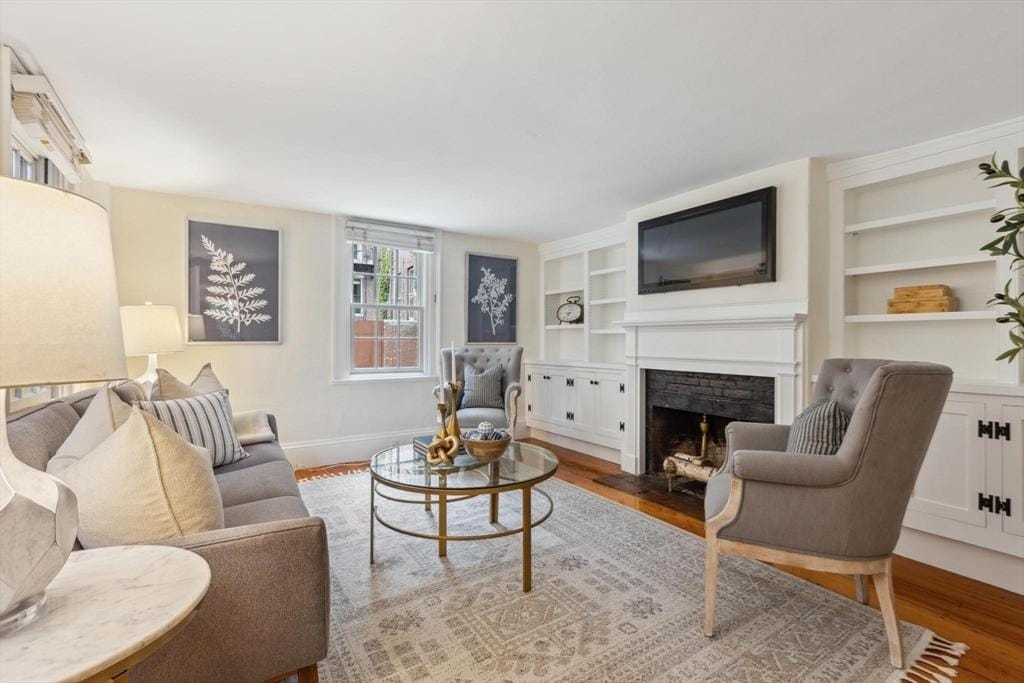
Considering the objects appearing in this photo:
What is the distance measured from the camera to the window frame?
4291 millimetres

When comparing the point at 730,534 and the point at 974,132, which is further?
the point at 974,132

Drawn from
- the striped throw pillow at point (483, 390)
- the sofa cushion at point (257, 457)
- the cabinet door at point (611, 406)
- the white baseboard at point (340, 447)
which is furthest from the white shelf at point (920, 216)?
the white baseboard at point (340, 447)

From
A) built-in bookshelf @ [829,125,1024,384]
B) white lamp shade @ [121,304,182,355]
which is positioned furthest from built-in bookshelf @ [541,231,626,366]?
white lamp shade @ [121,304,182,355]

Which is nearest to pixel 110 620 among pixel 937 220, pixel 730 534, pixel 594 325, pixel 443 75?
pixel 730 534

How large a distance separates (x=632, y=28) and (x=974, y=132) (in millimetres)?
2115

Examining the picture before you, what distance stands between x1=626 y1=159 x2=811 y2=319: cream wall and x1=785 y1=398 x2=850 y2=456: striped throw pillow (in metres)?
1.09

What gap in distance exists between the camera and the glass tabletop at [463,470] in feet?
6.93

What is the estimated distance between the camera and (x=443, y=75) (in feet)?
6.50

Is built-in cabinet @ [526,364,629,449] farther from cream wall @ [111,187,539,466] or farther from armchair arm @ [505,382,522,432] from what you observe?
cream wall @ [111,187,539,466]

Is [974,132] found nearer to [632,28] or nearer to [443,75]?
[632,28]

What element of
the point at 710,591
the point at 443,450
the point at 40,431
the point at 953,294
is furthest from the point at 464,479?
the point at 953,294

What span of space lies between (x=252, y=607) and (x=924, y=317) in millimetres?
3339

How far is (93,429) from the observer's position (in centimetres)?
138

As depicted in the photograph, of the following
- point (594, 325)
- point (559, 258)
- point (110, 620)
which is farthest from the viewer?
point (559, 258)
